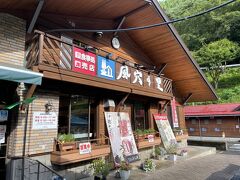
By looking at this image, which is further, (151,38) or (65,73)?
(151,38)

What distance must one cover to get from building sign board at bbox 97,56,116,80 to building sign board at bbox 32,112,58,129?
2392 millimetres

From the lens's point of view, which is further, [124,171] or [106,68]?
[106,68]

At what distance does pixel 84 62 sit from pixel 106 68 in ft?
3.99

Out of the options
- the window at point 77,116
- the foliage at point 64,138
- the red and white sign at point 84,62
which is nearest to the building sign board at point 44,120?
the foliage at point 64,138

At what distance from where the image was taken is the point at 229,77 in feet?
128

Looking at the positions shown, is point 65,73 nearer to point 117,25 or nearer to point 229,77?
point 117,25

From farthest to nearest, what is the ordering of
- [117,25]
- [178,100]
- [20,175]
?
[178,100], [117,25], [20,175]

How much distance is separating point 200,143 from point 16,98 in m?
16.4

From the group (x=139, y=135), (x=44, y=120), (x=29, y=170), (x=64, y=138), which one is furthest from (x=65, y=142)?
(x=139, y=135)

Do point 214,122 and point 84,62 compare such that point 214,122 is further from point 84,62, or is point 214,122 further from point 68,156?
point 68,156

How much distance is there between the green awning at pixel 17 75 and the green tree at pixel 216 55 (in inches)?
1398

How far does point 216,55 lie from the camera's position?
1420 inches

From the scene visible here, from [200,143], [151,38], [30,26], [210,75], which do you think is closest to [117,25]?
[151,38]

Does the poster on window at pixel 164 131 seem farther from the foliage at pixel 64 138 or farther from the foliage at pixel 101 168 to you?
the foliage at pixel 64 138
